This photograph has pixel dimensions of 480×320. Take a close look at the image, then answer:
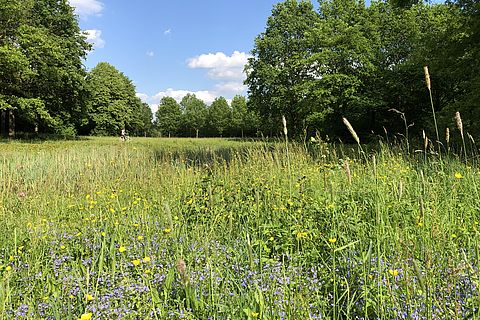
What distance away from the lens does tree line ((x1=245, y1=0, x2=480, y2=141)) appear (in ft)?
40.3

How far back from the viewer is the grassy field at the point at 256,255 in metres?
1.92

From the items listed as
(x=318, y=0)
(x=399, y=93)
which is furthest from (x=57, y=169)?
(x=318, y=0)

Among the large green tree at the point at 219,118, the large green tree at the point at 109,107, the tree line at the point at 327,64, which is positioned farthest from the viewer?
the large green tree at the point at 219,118

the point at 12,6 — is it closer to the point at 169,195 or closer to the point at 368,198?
the point at 169,195

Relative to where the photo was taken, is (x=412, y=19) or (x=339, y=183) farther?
(x=412, y=19)

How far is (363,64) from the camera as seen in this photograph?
2192cm

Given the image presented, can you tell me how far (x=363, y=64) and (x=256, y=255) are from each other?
72.1 ft

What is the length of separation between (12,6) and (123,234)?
2432 cm

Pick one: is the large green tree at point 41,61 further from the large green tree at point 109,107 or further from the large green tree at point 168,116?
the large green tree at point 168,116

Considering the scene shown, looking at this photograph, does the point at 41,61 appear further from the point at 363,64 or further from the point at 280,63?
the point at 363,64

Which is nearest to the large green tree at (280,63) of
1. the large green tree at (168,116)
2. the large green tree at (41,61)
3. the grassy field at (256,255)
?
the large green tree at (41,61)

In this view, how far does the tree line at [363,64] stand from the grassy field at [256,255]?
9399 millimetres

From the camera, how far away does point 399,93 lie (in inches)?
778

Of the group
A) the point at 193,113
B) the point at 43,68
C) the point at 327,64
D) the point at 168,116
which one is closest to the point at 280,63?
the point at 327,64
